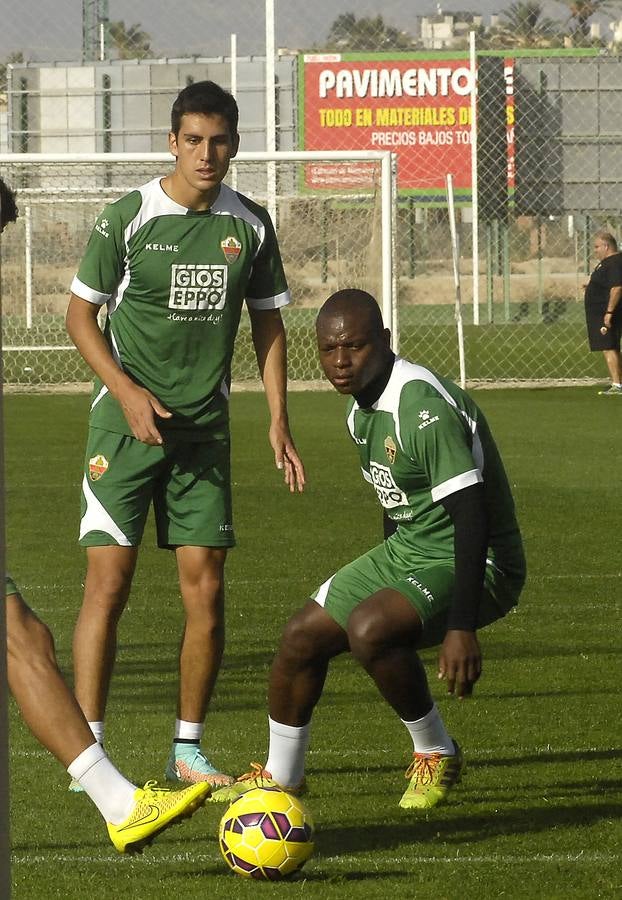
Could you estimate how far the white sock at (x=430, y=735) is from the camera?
16.8ft

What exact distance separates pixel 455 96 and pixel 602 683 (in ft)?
95.8

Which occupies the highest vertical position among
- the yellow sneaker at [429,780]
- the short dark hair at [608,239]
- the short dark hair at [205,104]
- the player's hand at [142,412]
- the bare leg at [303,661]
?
the short dark hair at [608,239]

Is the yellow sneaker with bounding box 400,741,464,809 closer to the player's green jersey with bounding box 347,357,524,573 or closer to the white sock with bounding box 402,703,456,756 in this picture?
the white sock with bounding box 402,703,456,756

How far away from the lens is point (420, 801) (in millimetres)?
5059

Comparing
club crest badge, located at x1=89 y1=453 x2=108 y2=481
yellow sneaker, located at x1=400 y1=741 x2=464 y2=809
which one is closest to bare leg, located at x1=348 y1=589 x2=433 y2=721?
yellow sneaker, located at x1=400 y1=741 x2=464 y2=809

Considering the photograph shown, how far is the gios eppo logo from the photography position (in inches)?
215

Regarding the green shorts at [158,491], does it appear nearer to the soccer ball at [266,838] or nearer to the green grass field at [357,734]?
the green grass field at [357,734]

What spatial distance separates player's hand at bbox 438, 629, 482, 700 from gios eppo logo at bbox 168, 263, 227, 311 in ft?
4.87

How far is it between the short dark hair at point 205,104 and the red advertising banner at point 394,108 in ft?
95.9

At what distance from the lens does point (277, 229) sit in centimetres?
2777

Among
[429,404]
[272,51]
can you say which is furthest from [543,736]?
[272,51]

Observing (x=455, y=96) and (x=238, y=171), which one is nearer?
(x=238, y=171)

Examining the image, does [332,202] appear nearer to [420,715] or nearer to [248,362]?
[248,362]

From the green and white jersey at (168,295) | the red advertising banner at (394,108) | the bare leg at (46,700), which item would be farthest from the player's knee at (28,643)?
the red advertising banner at (394,108)
